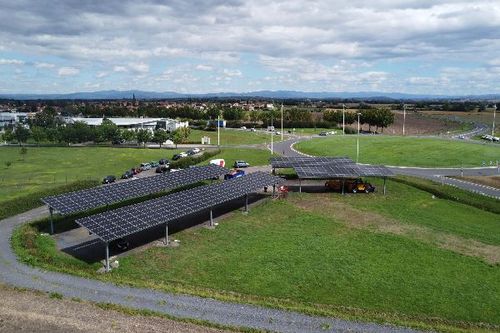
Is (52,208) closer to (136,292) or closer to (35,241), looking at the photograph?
(35,241)

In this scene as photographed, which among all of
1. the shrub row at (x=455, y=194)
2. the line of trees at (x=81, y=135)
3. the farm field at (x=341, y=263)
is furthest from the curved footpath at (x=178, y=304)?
the line of trees at (x=81, y=135)

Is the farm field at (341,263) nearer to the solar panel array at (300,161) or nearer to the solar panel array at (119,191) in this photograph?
the solar panel array at (119,191)

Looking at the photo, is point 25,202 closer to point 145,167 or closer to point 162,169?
point 162,169

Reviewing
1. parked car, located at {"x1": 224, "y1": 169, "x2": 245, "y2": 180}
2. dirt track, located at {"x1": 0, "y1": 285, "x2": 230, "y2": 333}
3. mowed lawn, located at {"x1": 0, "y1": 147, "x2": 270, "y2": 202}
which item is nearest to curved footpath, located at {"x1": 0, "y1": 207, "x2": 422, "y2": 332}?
dirt track, located at {"x1": 0, "y1": 285, "x2": 230, "y2": 333}

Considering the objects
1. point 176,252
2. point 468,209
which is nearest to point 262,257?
point 176,252

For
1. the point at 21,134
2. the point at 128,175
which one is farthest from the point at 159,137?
the point at 128,175
